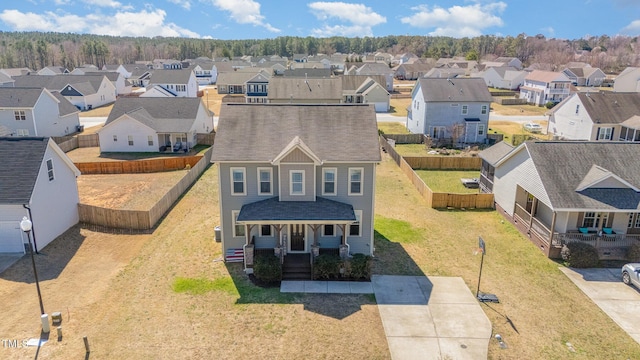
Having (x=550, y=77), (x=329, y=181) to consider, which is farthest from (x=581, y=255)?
(x=550, y=77)

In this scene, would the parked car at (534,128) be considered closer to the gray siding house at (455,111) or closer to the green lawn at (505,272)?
the gray siding house at (455,111)

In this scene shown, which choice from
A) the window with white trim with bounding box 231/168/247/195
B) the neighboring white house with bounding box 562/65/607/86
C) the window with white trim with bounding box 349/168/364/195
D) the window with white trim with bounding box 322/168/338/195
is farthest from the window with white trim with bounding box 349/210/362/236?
the neighboring white house with bounding box 562/65/607/86

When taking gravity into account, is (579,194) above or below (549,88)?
below

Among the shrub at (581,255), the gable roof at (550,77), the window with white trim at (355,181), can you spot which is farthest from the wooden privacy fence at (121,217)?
the gable roof at (550,77)

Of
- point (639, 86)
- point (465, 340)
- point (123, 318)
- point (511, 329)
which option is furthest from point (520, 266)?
point (639, 86)

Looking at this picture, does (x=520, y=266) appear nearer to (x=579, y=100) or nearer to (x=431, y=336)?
(x=431, y=336)

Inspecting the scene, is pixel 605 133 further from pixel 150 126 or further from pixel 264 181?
pixel 150 126

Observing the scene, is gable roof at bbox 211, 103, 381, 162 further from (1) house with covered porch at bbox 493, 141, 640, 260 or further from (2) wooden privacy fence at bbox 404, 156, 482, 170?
(2) wooden privacy fence at bbox 404, 156, 482, 170
